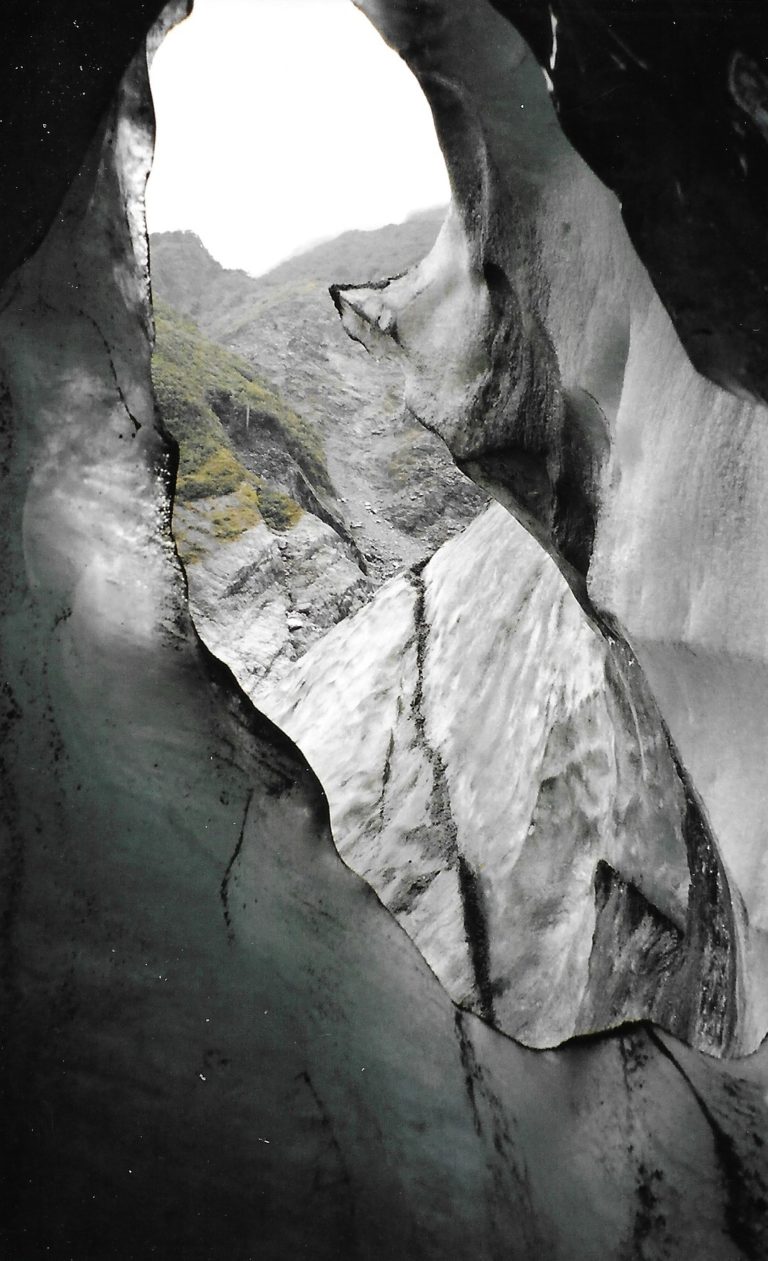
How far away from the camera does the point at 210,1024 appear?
1753 millimetres

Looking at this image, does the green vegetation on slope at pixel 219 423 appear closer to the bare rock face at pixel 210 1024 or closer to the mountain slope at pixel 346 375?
the mountain slope at pixel 346 375

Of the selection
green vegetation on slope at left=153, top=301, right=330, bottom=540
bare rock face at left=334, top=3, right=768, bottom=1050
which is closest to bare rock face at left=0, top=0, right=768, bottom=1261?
bare rock face at left=334, top=3, right=768, bottom=1050

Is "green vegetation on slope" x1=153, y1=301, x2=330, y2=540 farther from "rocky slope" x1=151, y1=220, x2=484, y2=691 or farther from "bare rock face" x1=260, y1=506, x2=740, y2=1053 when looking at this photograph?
"bare rock face" x1=260, y1=506, x2=740, y2=1053

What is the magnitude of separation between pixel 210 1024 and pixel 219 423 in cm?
1483

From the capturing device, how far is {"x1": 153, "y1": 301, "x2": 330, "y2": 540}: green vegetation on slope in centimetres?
1316

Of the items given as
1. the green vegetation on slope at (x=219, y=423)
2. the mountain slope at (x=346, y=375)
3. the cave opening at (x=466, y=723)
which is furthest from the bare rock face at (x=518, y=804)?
the mountain slope at (x=346, y=375)

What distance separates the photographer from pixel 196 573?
11625mm

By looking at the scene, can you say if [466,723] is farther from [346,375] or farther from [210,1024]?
[346,375]

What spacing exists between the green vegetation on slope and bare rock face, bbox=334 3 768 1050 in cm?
751

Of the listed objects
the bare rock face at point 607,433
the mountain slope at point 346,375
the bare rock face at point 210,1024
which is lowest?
the bare rock face at point 210,1024

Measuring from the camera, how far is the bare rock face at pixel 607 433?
Result: 2434mm

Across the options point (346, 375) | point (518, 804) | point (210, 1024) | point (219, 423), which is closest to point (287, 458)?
point (219, 423)

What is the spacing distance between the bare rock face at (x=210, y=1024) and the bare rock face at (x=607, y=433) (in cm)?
66

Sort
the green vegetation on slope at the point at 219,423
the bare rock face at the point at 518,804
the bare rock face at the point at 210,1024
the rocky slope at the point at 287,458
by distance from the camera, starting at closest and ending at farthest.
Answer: the bare rock face at the point at 210,1024 → the bare rock face at the point at 518,804 → the rocky slope at the point at 287,458 → the green vegetation on slope at the point at 219,423
